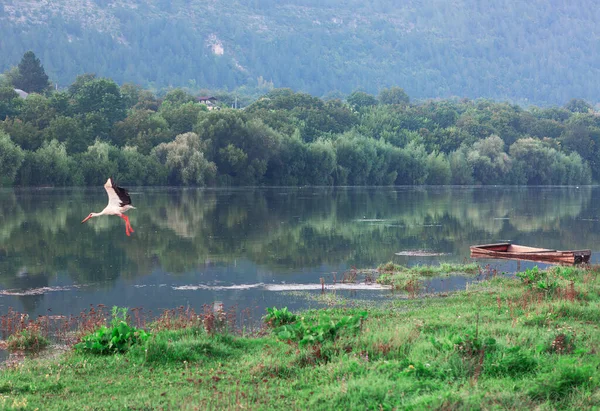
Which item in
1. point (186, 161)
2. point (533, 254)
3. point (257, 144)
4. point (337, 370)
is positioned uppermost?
point (257, 144)

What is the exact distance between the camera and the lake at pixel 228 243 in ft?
80.3

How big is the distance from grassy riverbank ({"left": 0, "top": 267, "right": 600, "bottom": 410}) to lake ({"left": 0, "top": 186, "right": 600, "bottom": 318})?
6739mm

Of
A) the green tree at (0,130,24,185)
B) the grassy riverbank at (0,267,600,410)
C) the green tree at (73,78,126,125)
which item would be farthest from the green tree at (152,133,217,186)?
the grassy riverbank at (0,267,600,410)

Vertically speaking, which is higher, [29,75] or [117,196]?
[29,75]

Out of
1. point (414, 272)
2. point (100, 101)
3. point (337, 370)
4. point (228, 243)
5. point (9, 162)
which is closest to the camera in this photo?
point (337, 370)

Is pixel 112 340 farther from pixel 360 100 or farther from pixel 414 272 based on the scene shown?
pixel 360 100

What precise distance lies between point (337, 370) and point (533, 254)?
62.9 ft

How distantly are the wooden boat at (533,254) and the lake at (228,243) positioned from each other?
19.6 inches

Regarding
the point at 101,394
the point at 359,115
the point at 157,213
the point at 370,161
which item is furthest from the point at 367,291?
the point at 359,115

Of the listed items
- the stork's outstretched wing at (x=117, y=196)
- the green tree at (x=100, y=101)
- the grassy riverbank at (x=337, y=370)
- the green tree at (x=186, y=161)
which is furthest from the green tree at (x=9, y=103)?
the grassy riverbank at (x=337, y=370)

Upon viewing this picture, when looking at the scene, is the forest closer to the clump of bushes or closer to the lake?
the lake

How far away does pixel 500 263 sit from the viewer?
30781 mm

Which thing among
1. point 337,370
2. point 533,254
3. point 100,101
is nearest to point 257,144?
point 100,101

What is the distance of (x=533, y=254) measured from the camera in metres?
29.7
